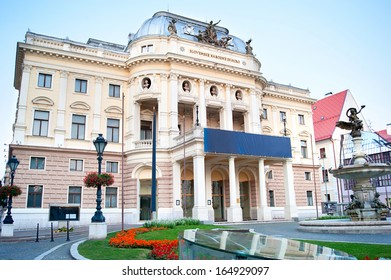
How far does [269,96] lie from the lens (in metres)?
39.5

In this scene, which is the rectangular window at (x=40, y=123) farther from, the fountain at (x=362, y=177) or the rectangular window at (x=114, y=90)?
the fountain at (x=362, y=177)

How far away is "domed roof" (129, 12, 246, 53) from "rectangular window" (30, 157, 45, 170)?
1421 cm

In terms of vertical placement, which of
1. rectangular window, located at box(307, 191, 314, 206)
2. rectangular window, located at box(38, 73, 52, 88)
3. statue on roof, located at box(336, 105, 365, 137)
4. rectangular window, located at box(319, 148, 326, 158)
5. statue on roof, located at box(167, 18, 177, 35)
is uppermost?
statue on roof, located at box(167, 18, 177, 35)

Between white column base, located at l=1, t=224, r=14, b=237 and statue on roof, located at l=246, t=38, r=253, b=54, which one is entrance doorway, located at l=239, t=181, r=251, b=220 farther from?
white column base, located at l=1, t=224, r=14, b=237

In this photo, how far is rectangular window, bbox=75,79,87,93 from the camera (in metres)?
30.0

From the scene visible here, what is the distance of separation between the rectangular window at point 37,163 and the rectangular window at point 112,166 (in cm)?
527

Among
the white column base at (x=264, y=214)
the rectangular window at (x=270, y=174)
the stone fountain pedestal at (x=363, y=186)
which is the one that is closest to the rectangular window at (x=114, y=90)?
the white column base at (x=264, y=214)

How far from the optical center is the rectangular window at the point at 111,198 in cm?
2866

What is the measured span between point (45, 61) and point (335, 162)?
39.1 metres

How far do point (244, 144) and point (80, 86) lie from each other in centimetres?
1559

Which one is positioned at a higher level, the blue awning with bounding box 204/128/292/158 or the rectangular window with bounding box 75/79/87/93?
the rectangular window with bounding box 75/79/87/93

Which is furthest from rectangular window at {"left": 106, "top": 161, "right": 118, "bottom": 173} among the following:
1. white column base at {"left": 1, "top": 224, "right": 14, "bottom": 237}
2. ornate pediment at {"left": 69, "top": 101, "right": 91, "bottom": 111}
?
white column base at {"left": 1, "top": 224, "right": 14, "bottom": 237}
